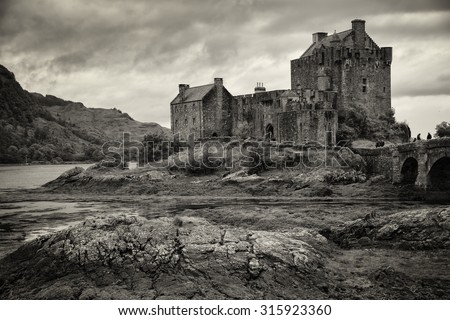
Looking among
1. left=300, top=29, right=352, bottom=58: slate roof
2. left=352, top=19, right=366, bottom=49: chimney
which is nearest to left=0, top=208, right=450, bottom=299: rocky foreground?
left=352, top=19, right=366, bottom=49: chimney

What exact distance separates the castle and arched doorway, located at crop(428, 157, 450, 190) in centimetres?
929

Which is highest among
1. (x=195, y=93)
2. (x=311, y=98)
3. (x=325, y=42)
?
(x=325, y=42)

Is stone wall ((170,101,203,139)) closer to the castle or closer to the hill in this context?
the castle

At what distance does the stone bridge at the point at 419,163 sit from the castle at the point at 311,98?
547 cm

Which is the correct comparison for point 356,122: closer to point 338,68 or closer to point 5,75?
point 338,68

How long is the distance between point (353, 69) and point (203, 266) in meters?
27.5

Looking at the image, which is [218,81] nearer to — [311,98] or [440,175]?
[311,98]

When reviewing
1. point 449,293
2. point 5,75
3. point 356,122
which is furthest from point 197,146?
point 449,293

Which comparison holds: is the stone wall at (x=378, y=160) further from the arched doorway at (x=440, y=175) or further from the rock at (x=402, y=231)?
the rock at (x=402, y=231)

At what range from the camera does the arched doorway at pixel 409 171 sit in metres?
26.5

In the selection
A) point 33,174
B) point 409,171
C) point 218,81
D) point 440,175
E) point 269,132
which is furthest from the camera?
point 33,174

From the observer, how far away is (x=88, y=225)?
12805 mm

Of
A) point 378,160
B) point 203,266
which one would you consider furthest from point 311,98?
point 203,266

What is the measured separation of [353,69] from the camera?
119 ft
